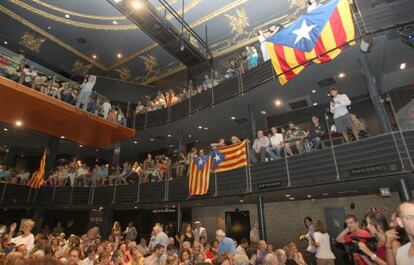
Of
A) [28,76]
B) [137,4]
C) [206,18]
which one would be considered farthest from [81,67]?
[137,4]

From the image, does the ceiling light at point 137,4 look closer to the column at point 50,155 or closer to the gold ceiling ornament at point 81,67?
the gold ceiling ornament at point 81,67

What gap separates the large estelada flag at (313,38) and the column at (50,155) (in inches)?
552

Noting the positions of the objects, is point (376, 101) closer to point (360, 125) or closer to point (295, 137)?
point (360, 125)

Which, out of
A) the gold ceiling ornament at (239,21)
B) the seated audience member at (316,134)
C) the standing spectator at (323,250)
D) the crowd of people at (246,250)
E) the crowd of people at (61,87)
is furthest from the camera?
the gold ceiling ornament at (239,21)

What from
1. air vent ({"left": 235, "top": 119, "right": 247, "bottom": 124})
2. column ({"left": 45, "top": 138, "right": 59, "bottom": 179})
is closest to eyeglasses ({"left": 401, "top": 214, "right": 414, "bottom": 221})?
air vent ({"left": 235, "top": 119, "right": 247, "bottom": 124})

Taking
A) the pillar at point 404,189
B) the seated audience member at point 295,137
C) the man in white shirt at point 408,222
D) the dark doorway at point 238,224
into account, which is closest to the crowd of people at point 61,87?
the dark doorway at point 238,224

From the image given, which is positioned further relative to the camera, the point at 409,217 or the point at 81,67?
the point at 81,67

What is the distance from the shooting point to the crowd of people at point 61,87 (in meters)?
11.2

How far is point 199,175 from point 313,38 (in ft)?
20.8

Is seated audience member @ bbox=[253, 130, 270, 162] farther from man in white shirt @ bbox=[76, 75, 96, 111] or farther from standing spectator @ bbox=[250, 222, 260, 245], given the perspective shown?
man in white shirt @ bbox=[76, 75, 96, 111]

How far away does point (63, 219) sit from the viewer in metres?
17.9

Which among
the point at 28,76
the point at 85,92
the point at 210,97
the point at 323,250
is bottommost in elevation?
the point at 323,250

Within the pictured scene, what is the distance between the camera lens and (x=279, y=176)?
28.3 feet

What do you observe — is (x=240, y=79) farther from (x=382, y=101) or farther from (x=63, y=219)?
(x=63, y=219)
